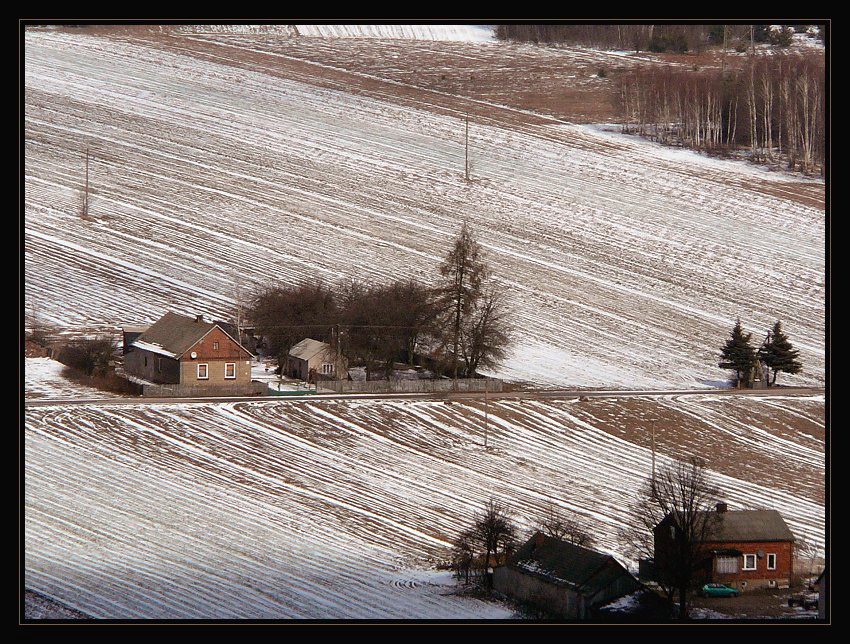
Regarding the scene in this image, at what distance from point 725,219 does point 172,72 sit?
51305 millimetres

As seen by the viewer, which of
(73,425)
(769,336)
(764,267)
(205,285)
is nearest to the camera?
(73,425)

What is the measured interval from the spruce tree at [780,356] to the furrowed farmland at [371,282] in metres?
0.66

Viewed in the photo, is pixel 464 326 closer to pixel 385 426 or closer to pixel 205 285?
pixel 385 426

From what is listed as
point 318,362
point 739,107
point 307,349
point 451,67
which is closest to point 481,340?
point 318,362

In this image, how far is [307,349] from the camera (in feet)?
220

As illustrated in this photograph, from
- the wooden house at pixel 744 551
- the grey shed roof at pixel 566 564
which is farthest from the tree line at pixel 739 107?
the grey shed roof at pixel 566 564

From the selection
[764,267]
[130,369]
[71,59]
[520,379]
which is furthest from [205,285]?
[71,59]

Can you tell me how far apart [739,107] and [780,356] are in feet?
165

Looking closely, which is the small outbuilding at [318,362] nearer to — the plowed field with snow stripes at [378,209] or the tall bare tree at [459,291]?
the tall bare tree at [459,291]

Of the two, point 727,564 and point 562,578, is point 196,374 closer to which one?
point 562,578

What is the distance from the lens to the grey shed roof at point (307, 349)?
66688 millimetres

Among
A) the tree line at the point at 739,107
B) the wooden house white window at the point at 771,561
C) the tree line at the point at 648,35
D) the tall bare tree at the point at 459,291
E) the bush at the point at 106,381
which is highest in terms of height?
the tree line at the point at 648,35

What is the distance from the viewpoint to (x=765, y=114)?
115 metres

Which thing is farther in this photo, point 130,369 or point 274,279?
point 274,279
